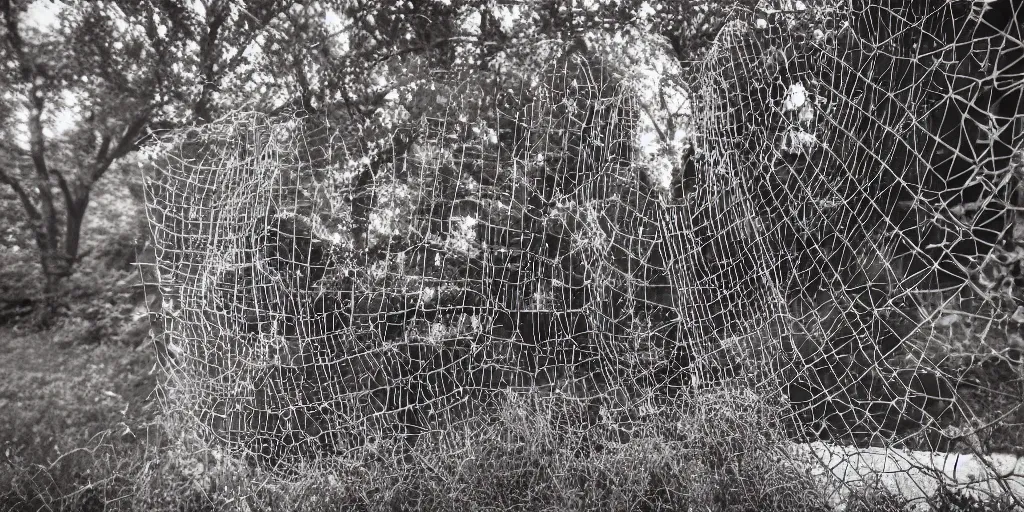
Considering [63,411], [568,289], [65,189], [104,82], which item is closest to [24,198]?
[65,189]

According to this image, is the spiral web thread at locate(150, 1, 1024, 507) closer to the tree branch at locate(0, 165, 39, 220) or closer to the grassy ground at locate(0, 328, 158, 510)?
the grassy ground at locate(0, 328, 158, 510)

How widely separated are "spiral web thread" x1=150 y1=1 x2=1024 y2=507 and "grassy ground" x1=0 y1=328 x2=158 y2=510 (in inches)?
16.7

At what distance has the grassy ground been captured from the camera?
2473mm

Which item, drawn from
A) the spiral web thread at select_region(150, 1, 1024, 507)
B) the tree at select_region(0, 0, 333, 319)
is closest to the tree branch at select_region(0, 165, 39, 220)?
the tree at select_region(0, 0, 333, 319)

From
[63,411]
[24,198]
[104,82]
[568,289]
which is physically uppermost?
[104,82]

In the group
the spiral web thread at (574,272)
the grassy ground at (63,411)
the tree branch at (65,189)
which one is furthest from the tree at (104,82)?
the spiral web thread at (574,272)

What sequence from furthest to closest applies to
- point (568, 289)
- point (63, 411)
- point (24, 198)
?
point (24, 198)
point (63, 411)
point (568, 289)

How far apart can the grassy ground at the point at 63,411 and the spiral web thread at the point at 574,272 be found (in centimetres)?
43

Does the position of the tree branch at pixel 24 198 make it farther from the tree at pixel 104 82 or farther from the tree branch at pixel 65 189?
the tree branch at pixel 65 189

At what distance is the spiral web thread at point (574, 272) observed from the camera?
7.13 feet

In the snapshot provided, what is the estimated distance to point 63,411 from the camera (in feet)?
8.72

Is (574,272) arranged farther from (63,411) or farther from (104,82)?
(104,82)

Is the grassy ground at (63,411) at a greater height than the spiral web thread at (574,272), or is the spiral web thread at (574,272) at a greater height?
the spiral web thread at (574,272)

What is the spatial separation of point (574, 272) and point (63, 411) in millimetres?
2489
